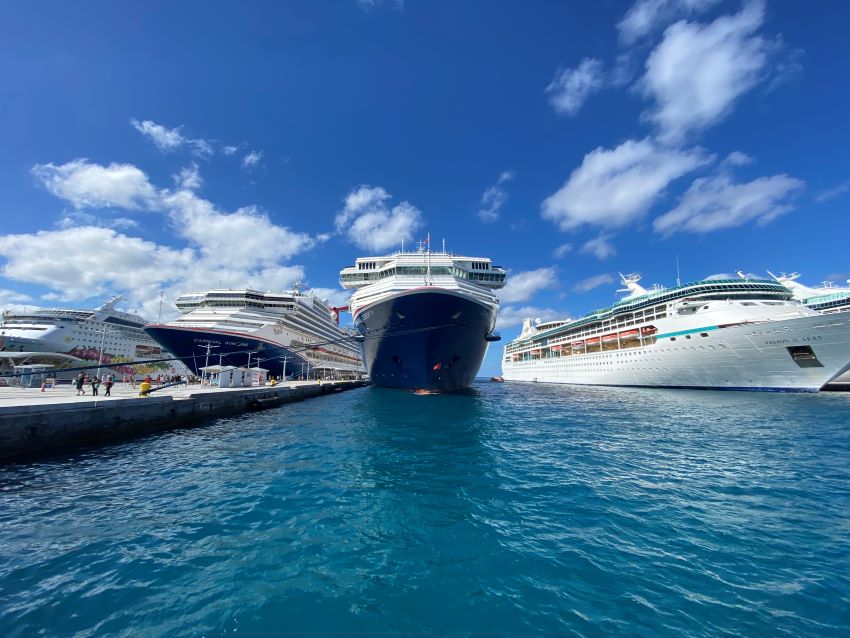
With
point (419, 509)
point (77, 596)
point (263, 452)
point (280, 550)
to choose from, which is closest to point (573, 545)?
point (419, 509)

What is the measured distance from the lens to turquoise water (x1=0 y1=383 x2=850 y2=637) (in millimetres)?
3994

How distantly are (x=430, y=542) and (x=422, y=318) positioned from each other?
769 inches

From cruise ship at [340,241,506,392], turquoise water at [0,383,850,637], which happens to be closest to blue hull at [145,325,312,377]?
cruise ship at [340,241,506,392]

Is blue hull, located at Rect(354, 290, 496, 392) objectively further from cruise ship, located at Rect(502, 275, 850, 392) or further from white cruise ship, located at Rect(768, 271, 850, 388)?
white cruise ship, located at Rect(768, 271, 850, 388)

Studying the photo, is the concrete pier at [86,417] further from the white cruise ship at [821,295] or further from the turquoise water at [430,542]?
the white cruise ship at [821,295]

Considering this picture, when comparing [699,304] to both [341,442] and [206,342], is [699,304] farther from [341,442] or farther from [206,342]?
[206,342]

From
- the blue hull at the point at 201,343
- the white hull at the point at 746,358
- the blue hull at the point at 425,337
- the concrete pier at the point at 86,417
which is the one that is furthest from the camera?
the blue hull at the point at 201,343

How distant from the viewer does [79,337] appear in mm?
54938

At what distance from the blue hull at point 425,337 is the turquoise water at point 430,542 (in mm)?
13944

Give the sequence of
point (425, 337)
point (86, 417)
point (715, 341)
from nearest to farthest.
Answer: point (86, 417) → point (425, 337) → point (715, 341)

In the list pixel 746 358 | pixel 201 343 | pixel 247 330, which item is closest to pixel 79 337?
pixel 201 343

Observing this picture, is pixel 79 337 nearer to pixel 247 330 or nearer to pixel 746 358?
pixel 247 330

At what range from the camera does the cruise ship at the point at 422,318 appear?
24922 mm

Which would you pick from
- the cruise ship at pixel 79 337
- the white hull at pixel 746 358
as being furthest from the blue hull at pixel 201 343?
the white hull at pixel 746 358
